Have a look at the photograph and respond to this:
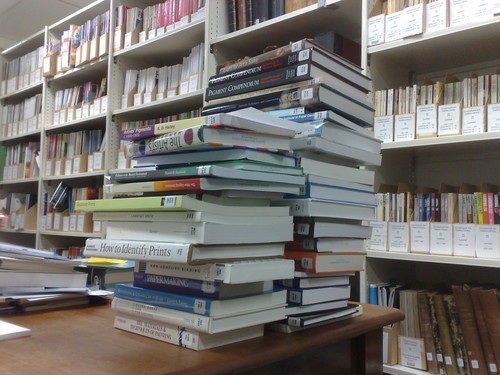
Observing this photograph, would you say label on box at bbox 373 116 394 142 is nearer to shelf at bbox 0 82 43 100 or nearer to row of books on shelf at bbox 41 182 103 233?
row of books on shelf at bbox 41 182 103 233

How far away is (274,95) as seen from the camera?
3.21ft

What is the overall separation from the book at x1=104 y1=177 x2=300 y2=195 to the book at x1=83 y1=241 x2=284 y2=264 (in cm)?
8

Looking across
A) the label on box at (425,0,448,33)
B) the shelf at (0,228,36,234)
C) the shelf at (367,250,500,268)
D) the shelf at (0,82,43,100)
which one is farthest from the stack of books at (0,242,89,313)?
the shelf at (0,82,43,100)

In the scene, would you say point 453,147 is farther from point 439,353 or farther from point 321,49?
point 321,49

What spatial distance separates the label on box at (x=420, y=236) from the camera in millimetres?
1685

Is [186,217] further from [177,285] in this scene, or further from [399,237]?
[399,237]

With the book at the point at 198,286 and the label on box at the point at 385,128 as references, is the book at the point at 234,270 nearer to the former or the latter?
the book at the point at 198,286

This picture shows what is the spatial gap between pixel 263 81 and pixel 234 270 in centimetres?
46

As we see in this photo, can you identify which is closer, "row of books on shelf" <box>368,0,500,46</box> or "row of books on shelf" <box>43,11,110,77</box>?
"row of books on shelf" <box>368,0,500,46</box>

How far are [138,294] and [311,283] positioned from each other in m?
0.30

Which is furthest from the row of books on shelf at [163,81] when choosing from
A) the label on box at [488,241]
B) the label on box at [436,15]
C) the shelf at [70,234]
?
the label on box at [488,241]

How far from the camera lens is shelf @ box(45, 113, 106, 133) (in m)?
3.17

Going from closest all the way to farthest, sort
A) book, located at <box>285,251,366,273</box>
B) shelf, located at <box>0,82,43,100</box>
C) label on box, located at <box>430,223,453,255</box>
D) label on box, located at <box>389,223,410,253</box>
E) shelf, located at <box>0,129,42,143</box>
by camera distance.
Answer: book, located at <box>285,251,366,273</box>
label on box, located at <box>430,223,453,255</box>
label on box, located at <box>389,223,410,253</box>
shelf, located at <box>0,129,42,143</box>
shelf, located at <box>0,82,43,100</box>

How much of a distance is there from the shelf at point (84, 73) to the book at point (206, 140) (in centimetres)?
256
